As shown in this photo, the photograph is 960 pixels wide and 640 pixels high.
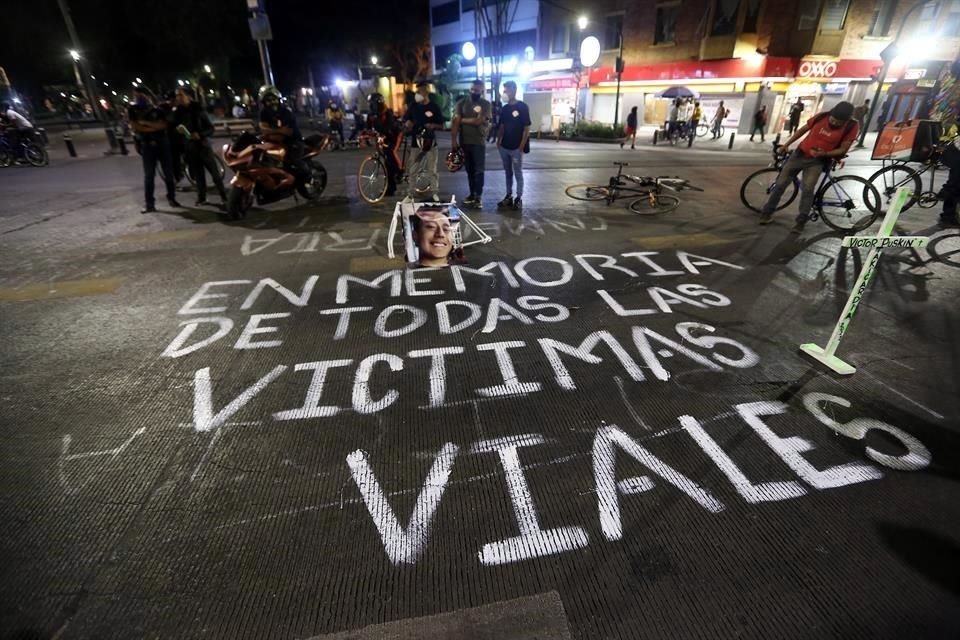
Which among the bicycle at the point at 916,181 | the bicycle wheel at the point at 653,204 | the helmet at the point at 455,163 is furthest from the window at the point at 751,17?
the bicycle wheel at the point at 653,204

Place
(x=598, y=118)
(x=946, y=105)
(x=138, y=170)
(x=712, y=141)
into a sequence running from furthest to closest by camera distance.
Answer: (x=598, y=118), (x=712, y=141), (x=138, y=170), (x=946, y=105)

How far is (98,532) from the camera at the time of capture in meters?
2.39

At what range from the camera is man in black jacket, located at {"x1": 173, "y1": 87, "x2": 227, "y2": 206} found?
8434 mm

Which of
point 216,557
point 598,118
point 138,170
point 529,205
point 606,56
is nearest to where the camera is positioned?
point 216,557

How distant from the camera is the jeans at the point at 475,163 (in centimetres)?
849

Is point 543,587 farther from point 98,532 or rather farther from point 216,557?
point 98,532

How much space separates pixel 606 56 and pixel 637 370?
31784 mm

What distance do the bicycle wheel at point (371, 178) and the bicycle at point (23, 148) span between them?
41.7 ft

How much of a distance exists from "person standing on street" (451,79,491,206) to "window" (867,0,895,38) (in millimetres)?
28357

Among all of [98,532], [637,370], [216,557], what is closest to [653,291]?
[637,370]

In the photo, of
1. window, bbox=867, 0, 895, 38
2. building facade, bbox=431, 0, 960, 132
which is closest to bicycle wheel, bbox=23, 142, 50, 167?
building facade, bbox=431, 0, 960, 132

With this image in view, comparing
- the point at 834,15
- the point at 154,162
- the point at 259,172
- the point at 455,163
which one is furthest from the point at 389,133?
the point at 834,15

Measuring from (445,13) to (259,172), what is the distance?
149ft

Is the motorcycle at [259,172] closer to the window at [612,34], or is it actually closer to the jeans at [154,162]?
the jeans at [154,162]
